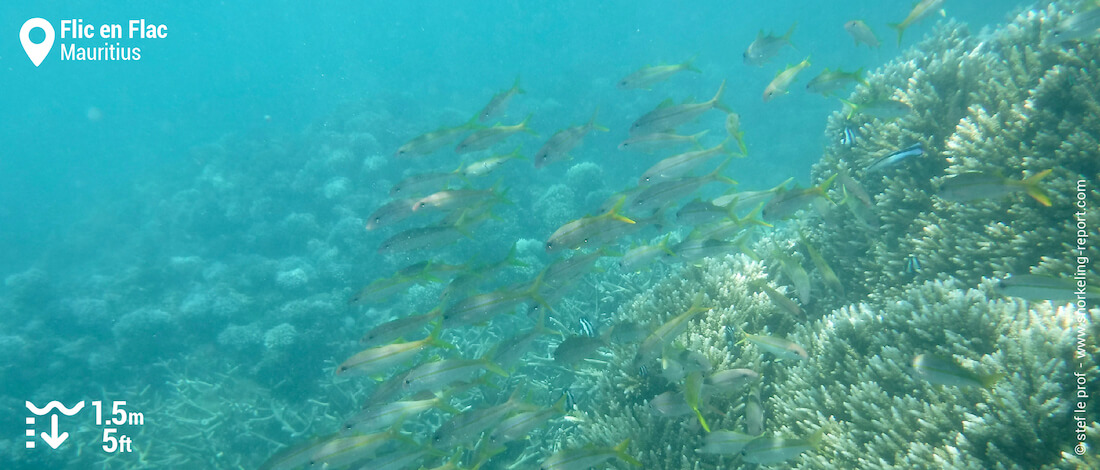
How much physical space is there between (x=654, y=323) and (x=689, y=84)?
63.6 ft

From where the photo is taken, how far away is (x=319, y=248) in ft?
38.2

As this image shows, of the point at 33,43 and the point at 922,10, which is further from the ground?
the point at 33,43

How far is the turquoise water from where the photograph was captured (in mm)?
6691

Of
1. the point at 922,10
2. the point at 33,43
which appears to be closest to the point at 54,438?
the point at 33,43

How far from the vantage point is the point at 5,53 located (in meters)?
94.8

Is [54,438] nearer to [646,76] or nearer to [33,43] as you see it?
[33,43]

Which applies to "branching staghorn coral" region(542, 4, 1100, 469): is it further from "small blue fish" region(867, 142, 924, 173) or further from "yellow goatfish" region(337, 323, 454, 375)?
"yellow goatfish" region(337, 323, 454, 375)

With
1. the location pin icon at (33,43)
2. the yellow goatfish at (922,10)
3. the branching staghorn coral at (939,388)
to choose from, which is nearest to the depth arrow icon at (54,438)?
the location pin icon at (33,43)

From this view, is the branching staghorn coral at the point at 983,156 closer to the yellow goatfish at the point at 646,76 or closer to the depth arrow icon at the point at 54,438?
the yellow goatfish at the point at 646,76

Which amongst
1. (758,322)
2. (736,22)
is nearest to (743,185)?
(758,322)

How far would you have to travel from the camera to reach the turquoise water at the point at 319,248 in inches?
263

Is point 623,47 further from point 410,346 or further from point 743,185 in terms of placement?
point 410,346

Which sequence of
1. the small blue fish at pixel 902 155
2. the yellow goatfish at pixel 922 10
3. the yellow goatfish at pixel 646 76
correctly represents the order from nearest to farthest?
the small blue fish at pixel 902 155 < the yellow goatfish at pixel 922 10 < the yellow goatfish at pixel 646 76

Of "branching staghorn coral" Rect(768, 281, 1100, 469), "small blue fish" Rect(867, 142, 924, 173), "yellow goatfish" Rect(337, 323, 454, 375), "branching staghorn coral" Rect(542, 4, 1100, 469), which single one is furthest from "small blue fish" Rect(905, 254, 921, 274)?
"yellow goatfish" Rect(337, 323, 454, 375)
